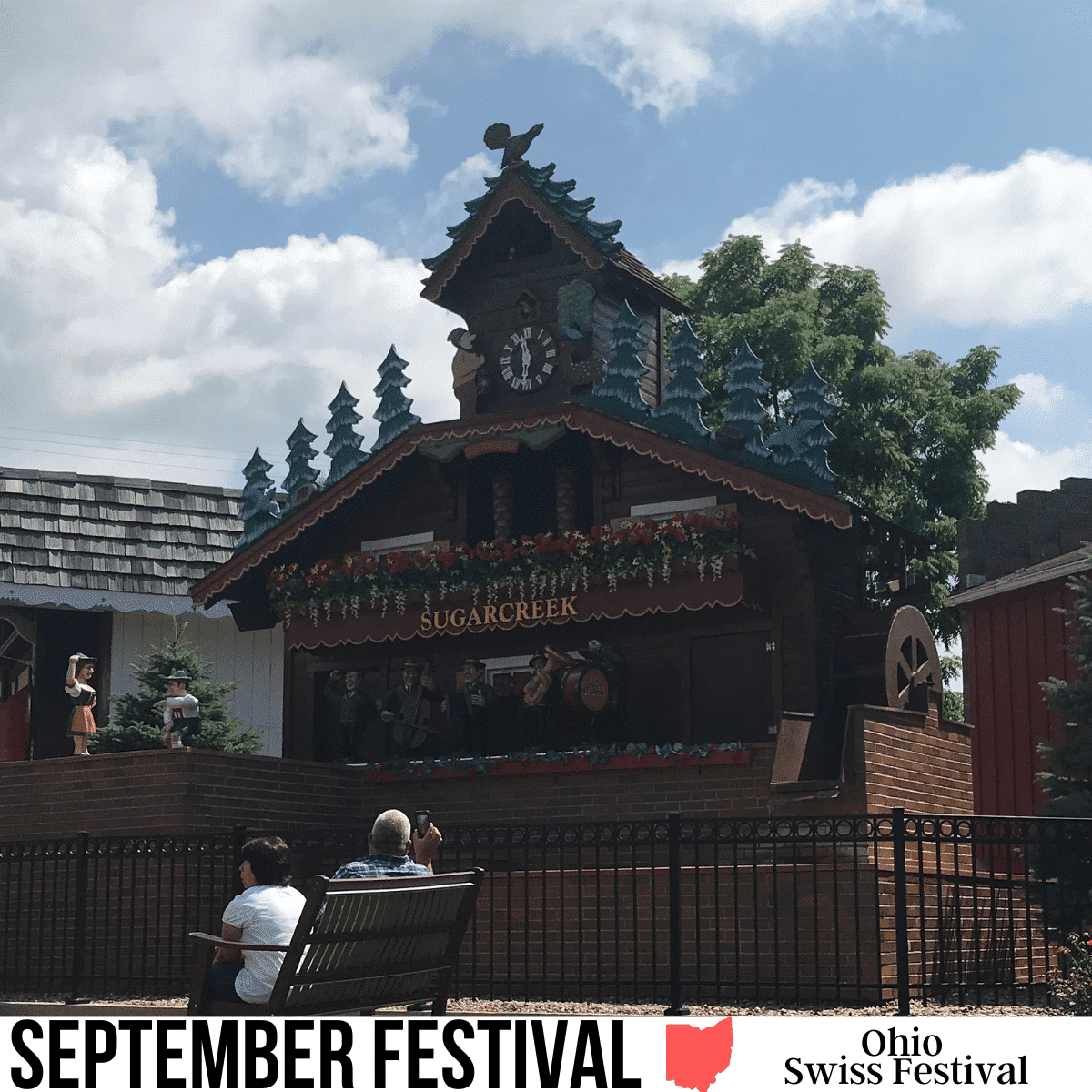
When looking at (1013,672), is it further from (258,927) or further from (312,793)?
(258,927)

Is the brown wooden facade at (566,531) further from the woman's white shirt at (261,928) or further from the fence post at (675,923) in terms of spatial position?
the woman's white shirt at (261,928)

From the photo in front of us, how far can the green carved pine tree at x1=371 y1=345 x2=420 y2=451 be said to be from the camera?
72.9 ft

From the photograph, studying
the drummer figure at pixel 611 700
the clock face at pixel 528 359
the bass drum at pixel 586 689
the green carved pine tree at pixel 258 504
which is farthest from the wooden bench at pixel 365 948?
the green carved pine tree at pixel 258 504

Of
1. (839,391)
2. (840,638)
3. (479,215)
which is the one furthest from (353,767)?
(839,391)

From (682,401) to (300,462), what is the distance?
6190 millimetres

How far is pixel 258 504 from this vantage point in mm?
23562

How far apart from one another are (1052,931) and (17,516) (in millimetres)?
17460

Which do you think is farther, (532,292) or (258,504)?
(258,504)

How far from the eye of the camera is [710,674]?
20.0 metres

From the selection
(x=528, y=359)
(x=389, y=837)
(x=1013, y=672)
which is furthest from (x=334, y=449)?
(x=389, y=837)

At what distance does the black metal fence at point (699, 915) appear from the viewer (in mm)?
12633

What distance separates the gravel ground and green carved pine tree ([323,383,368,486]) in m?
10.1

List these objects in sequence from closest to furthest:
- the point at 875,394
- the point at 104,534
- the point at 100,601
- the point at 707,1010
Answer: the point at 707,1010, the point at 100,601, the point at 104,534, the point at 875,394

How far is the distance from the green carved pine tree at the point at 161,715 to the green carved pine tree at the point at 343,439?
3204mm
